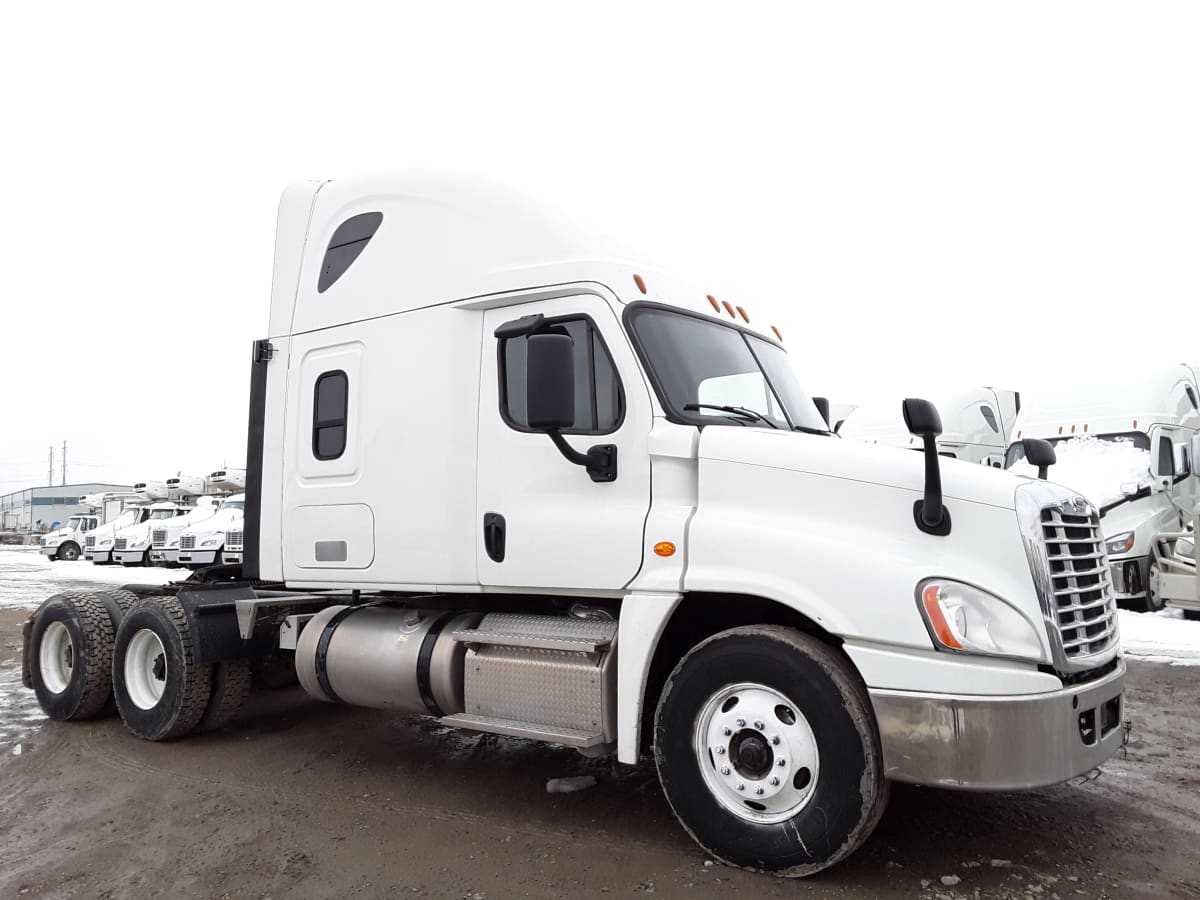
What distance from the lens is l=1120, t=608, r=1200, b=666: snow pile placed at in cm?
944

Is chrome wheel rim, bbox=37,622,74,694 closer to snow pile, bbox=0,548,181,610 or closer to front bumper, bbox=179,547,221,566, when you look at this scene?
snow pile, bbox=0,548,181,610

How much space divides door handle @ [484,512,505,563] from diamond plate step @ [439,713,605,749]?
85 cm

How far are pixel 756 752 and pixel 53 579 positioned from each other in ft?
81.5

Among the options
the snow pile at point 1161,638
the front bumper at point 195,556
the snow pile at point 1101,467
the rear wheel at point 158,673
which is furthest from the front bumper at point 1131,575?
the front bumper at point 195,556

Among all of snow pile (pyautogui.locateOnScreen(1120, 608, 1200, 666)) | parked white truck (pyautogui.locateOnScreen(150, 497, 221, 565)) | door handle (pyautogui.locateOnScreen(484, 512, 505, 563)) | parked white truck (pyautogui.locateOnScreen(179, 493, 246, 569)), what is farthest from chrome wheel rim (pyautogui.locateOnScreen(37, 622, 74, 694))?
parked white truck (pyautogui.locateOnScreen(150, 497, 221, 565))

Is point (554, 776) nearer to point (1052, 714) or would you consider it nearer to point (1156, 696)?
point (1052, 714)

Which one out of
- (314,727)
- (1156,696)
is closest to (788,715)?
(314,727)

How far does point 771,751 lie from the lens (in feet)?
12.7

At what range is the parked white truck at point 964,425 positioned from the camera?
1716 cm

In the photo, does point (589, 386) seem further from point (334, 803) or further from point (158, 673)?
point (158, 673)

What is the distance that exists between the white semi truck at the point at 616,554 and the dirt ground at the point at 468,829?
39 cm

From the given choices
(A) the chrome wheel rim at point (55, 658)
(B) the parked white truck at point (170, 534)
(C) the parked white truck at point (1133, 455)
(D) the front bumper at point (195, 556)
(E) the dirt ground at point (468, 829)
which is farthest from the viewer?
(B) the parked white truck at point (170, 534)

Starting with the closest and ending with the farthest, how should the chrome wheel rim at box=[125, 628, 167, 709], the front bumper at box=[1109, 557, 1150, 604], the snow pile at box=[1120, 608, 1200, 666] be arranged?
1. the chrome wheel rim at box=[125, 628, 167, 709]
2. the snow pile at box=[1120, 608, 1200, 666]
3. the front bumper at box=[1109, 557, 1150, 604]

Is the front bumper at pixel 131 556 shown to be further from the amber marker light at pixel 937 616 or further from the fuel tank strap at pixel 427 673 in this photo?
the amber marker light at pixel 937 616
